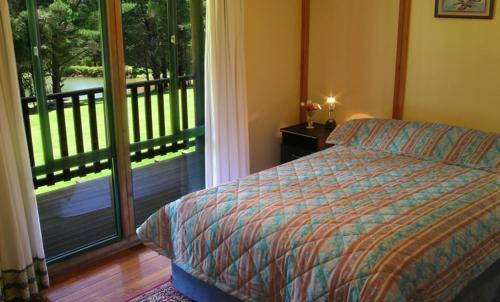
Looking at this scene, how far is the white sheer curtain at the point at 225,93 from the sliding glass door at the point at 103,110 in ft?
0.54

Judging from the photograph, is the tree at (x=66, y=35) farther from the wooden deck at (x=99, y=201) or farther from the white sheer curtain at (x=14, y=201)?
the wooden deck at (x=99, y=201)

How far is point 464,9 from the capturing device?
349 cm

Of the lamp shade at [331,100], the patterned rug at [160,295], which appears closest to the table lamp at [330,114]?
the lamp shade at [331,100]

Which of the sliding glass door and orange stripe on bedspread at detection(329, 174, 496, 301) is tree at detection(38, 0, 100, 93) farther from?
orange stripe on bedspread at detection(329, 174, 496, 301)

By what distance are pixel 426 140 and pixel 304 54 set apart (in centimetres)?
146

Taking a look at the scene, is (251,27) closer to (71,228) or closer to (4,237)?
(71,228)

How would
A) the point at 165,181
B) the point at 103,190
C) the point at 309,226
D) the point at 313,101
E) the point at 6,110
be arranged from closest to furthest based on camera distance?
1. the point at 309,226
2. the point at 6,110
3. the point at 103,190
4. the point at 165,181
5. the point at 313,101

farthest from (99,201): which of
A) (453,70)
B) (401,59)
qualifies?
(453,70)

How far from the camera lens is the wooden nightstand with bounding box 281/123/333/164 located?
4.05 meters

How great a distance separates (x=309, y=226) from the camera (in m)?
2.37

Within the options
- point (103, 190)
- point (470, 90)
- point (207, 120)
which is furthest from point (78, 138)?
point (470, 90)

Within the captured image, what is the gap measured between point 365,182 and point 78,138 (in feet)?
5.91

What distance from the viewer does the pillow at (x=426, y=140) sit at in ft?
10.4

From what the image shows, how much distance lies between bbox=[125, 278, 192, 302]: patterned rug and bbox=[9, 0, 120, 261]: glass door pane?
0.68 meters
